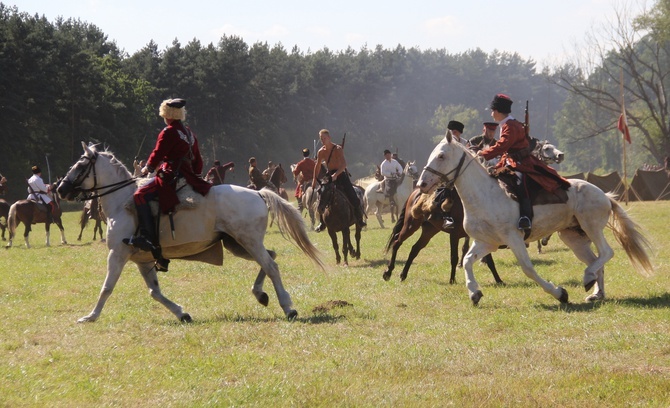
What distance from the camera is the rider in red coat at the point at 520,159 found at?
1236 cm

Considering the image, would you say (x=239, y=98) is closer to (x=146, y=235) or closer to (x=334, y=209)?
(x=334, y=209)

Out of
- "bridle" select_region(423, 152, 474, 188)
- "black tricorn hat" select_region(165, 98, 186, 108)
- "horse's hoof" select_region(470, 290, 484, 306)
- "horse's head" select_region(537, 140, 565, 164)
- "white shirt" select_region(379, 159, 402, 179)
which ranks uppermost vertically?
"black tricorn hat" select_region(165, 98, 186, 108)

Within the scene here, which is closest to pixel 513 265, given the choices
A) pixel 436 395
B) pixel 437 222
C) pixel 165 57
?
pixel 437 222

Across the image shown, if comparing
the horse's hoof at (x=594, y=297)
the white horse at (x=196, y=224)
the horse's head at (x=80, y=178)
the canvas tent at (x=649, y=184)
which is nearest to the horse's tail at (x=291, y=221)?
the white horse at (x=196, y=224)

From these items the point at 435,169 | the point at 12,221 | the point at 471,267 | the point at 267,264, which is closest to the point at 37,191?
the point at 12,221

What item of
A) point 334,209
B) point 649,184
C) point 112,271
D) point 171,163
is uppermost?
point 171,163

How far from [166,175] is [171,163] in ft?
0.53

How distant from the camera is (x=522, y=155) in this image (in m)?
12.6

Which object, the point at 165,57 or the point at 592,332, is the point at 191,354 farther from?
the point at 165,57

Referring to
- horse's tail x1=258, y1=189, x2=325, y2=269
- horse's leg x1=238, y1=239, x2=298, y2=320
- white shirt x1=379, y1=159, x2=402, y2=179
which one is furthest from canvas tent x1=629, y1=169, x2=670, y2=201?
horse's leg x1=238, y1=239, x2=298, y2=320

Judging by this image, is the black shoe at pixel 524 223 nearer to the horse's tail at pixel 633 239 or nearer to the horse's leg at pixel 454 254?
the horse's tail at pixel 633 239

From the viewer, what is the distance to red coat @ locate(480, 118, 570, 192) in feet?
40.7

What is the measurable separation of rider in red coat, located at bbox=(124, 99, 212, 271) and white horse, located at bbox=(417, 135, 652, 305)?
10.0 feet

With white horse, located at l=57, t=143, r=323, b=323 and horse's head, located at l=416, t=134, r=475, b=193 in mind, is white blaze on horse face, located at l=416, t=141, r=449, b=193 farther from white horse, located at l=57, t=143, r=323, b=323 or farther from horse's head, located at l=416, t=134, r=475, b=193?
white horse, located at l=57, t=143, r=323, b=323
